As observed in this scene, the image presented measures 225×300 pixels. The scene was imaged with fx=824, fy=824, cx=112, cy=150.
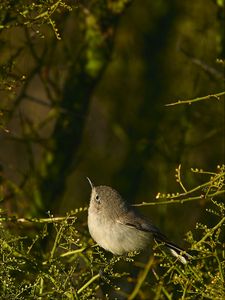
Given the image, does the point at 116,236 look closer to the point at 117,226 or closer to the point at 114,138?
the point at 117,226

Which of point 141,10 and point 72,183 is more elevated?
point 141,10

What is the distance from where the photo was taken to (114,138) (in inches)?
523

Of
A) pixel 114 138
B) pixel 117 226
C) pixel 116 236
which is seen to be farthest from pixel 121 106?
pixel 116 236

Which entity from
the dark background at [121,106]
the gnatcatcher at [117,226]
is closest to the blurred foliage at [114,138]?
the dark background at [121,106]

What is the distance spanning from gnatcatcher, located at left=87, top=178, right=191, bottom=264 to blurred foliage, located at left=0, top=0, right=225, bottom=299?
133mm

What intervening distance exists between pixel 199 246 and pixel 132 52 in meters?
8.09

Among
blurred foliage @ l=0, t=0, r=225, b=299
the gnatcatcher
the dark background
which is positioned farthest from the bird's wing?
the dark background

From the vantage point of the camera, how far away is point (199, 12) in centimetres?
1168

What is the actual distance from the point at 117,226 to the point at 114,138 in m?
7.06

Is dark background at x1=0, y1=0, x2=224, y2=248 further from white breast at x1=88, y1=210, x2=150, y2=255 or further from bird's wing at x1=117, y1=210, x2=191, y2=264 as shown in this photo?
bird's wing at x1=117, y1=210, x2=191, y2=264

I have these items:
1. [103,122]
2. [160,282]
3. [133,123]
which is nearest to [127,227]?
[160,282]

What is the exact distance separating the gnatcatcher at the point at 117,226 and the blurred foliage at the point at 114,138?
13cm

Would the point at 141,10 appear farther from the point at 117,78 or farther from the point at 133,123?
the point at 133,123

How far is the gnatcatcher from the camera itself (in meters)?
6.03
